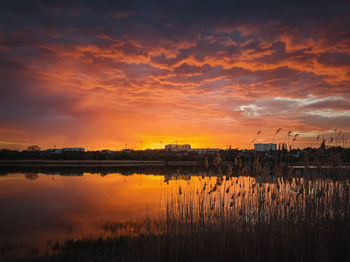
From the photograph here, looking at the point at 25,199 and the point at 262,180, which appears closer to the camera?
the point at 262,180

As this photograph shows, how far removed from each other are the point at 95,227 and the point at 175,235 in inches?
249

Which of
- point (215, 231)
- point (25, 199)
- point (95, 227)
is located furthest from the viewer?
point (25, 199)

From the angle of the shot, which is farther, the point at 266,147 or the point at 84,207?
the point at 84,207

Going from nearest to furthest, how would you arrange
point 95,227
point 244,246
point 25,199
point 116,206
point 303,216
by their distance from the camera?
1. point 244,246
2. point 303,216
3. point 95,227
4. point 116,206
5. point 25,199

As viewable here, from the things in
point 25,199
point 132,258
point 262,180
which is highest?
point 262,180

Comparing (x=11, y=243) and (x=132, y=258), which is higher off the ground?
(x=132, y=258)

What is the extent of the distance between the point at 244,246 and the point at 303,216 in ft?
7.45

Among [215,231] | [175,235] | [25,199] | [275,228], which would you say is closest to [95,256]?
[175,235]

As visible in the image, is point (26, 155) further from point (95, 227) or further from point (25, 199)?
point (95, 227)

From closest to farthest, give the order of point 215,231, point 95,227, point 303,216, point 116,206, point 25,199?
point 215,231
point 303,216
point 95,227
point 116,206
point 25,199

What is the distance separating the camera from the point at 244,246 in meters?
6.03

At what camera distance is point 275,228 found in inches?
250

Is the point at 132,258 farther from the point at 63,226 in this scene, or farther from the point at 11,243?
the point at 63,226

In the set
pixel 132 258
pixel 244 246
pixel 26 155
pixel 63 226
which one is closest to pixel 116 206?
pixel 63 226
